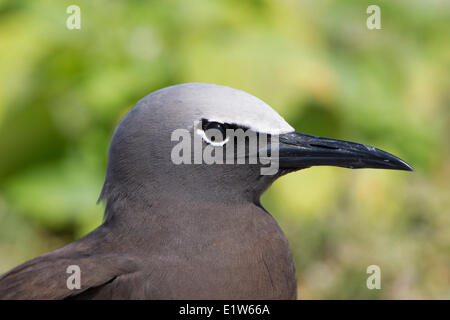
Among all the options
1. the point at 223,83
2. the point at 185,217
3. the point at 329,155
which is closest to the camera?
the point at 185,217

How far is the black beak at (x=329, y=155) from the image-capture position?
2.67 metres

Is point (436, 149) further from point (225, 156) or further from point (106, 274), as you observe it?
point (106, 274)

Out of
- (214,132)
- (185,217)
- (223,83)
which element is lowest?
(185,217)

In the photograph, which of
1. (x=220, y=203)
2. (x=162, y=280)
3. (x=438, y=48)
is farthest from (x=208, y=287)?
(x=438, y=48)

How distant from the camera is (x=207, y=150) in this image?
260 centimetres

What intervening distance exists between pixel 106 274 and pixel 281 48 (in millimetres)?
3325

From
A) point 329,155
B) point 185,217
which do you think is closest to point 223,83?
point 329,155

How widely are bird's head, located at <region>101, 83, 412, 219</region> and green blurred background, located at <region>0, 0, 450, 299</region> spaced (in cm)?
237

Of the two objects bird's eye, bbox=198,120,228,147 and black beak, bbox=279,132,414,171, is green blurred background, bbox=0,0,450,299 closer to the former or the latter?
black beak, bbox=279,132,414,171

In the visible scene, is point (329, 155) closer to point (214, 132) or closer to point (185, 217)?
point (214, 132)

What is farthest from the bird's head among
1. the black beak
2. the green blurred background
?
the green blurred background

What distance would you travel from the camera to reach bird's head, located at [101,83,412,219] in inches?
101

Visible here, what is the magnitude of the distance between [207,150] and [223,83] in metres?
2.58

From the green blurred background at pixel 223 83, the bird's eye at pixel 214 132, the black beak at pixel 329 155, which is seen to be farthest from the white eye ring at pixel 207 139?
the green blurred background at pixel 223 83
